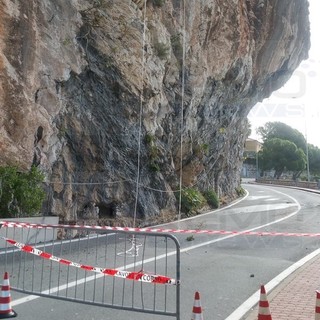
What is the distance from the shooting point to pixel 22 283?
6297 mm

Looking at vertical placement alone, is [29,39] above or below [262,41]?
below

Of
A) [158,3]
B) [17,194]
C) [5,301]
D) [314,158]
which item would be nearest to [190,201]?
[158,3]

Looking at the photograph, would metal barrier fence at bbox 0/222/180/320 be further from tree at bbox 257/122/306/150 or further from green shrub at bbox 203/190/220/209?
tree at bbox 257/122/306/150

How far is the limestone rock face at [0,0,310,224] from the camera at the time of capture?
472 inches

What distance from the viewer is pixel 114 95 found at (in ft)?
49.2

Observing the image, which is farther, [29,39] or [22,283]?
[29,39]

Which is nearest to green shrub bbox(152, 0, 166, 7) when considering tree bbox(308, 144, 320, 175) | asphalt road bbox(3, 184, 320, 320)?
asphalt road bbox(3, 184, 320, 320)

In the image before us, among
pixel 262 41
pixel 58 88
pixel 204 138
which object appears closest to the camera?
pixel 58 88

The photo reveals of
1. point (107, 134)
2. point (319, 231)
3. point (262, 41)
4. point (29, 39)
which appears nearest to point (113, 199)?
point (107, 134)

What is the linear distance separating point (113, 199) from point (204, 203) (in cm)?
808

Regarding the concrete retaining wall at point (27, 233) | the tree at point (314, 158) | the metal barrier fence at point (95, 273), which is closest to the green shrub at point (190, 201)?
the metal barrier fence at point (95, 273)

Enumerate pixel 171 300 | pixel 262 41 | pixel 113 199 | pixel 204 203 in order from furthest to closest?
pixel 262 41 → pixel 204 203 → pixel 113 199 → pixel 171 300

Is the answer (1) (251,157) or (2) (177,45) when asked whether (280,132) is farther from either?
(2) (177,45)

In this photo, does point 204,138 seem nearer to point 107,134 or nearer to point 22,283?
point 107,134
